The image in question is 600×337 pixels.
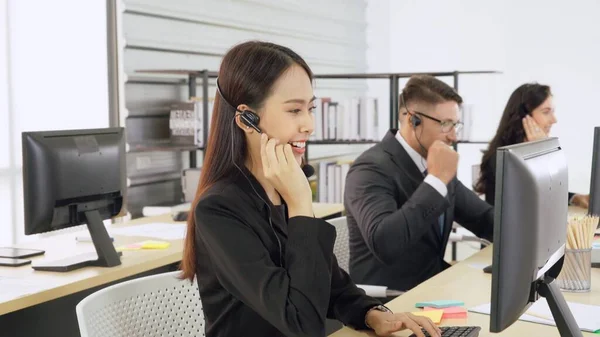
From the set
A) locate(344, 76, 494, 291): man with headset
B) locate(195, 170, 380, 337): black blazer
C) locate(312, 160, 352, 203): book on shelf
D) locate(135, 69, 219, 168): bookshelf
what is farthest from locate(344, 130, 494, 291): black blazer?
locate(312, 160, 352, 203): book on shelf

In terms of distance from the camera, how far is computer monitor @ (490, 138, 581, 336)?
54.9 inches

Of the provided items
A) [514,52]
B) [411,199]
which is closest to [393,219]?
[411,199]

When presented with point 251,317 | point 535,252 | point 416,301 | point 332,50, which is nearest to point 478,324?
point 416,301

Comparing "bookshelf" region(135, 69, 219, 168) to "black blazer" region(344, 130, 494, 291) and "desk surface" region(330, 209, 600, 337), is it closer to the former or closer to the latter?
"black blazer" region(344, 130, 494, 291)

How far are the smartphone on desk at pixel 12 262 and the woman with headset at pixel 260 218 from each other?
1218 mm

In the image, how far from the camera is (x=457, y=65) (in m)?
6.71

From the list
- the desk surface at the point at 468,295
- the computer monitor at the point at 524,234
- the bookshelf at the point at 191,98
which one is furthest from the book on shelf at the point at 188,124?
the computer monitor at the point at 524,234

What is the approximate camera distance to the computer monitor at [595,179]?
2.53 metres

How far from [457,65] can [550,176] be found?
5.26 metres

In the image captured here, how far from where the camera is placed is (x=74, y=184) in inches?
107

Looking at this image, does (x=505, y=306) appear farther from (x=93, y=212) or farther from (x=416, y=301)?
(x=93, y=212)

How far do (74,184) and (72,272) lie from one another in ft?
0.97

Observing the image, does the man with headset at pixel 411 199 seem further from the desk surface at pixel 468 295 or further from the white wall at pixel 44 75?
the white wall at pixel 44 75

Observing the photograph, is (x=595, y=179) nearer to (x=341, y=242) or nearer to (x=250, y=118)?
(x=341, y=242)
